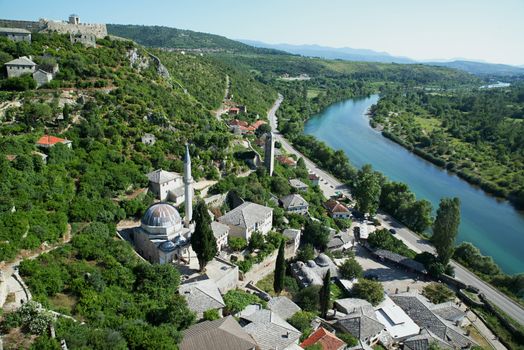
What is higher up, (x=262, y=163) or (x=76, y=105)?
(x=76, y=105)

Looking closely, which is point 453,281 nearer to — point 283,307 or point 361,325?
point 361,325

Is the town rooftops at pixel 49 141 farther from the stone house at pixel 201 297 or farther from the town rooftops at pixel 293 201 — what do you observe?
the town rooftops at pixel 293 201

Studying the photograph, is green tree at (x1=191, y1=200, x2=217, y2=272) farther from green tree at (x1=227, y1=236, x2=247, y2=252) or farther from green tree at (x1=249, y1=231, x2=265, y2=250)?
green tree at (x1=249, y1=231, x2=265, y2=250)

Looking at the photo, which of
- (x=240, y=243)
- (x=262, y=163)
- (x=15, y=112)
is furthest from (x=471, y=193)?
(x=15, y=112)

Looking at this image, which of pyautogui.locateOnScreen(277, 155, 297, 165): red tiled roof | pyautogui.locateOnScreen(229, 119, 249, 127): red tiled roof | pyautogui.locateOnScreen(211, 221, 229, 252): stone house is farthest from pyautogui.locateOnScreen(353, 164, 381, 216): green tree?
pyautogui.locateOnScreen(229, 119, 249, 127): red tiled roof

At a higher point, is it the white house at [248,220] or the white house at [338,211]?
the white house at [248,220]

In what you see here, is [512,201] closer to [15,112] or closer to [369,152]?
[369,152]

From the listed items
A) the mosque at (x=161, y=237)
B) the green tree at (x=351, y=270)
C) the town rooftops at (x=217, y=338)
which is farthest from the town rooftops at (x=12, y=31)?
the green tree at (x=351, y=270)
